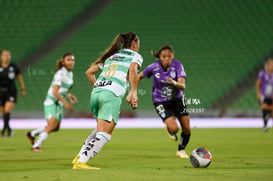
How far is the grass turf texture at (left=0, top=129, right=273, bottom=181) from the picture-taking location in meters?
7.28

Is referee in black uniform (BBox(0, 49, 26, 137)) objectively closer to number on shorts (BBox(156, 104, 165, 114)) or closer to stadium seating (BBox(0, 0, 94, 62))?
number on shorts (BBox(156, 104, 165, 114))

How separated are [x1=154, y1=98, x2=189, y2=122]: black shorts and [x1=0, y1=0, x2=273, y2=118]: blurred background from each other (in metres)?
13.8

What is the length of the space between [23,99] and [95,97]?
1815 cm

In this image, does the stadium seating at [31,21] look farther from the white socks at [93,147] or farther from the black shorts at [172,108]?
the white socks at [93,147]

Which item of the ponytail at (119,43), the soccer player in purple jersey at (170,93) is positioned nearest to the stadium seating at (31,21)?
the soccer player in purple jersey at (170,93)

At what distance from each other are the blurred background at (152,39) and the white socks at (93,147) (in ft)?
55.2

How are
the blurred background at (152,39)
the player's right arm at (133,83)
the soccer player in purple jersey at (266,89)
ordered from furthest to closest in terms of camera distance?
the blurred background at (152,39) → the soccer player in purple jersey at (266,89) → the player's right arm at (133,83)

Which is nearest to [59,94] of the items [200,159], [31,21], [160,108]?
[160,108]

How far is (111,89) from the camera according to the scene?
823 cm

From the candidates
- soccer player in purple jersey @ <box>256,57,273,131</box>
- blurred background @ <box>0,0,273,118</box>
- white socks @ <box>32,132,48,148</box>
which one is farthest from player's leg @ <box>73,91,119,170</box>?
blurred background @ <box>0,0,273,118</box>

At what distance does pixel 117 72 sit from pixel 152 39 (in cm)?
1864

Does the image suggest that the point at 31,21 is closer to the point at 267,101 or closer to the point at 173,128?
the point at 267,101

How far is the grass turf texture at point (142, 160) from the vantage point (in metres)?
7.28

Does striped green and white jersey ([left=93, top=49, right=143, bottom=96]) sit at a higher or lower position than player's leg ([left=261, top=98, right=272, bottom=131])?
higher
